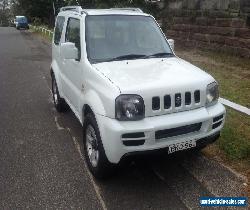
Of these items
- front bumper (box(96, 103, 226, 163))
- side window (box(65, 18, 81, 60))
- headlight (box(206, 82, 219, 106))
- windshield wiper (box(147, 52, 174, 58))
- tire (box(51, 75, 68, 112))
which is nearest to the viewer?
front bumper (box(96, 103, 226, 163))

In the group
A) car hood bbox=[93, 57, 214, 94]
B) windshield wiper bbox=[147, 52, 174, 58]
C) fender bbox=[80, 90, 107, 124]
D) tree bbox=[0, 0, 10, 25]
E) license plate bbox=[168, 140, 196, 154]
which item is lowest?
tree bbox=[0, 0, 10, 25]

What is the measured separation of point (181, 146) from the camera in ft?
14.2

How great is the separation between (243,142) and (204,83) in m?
1.66

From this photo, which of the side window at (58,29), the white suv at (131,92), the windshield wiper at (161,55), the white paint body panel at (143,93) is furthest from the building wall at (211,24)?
the white paint body panel at (143,93)

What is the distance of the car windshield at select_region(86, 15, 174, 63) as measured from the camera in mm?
5301

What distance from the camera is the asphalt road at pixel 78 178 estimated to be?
4.25m

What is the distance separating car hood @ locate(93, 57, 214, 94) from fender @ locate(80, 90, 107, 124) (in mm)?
310

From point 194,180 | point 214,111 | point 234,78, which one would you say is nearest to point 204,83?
point 214,111

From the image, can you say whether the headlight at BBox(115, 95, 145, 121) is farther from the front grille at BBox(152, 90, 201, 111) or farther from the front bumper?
the front grille at BBox(152, 90, 201, 111)

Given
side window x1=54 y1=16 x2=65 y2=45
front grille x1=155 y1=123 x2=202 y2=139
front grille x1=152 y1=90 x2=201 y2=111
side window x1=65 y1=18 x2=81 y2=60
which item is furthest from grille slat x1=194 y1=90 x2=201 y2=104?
side window x1=54 y1=16 x2=65 y2=45

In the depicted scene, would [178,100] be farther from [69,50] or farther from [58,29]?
[58,29]

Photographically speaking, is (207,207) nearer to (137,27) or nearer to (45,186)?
(45,186)

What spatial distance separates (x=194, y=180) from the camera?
15.4 feet

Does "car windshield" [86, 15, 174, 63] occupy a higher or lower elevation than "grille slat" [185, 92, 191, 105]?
higher
